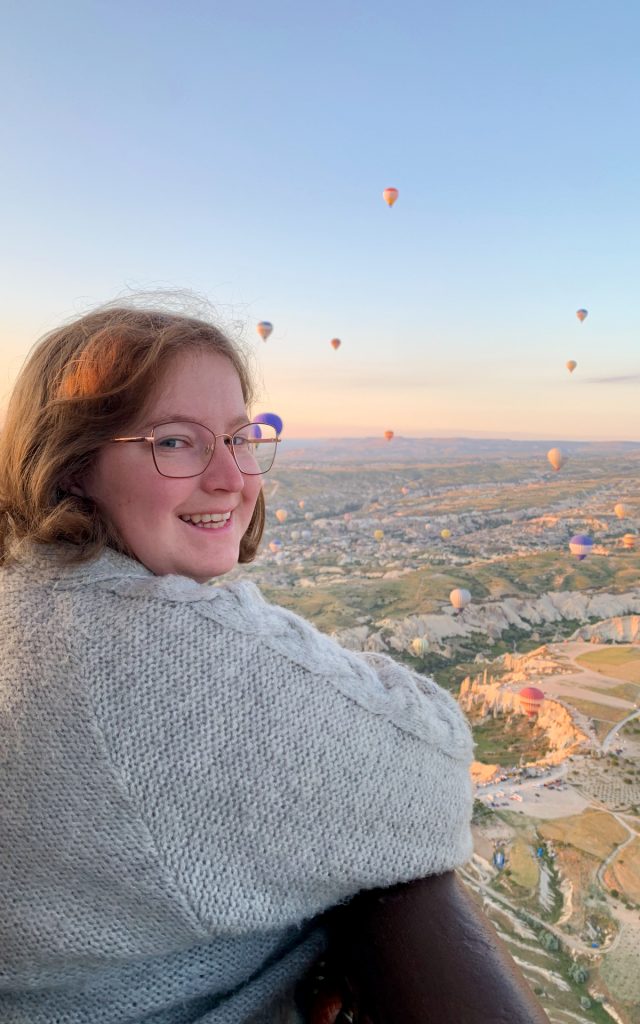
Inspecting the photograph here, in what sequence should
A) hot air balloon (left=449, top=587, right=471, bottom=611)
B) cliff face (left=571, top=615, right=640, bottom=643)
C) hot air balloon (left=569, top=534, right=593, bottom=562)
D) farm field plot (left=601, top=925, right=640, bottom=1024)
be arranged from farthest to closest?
hot air balloon (left=569, top=534, right=593, bottom=562) → cliff face (left=571, top=615, right=640, bottom=643) → hot air balloon (left=449, top=587, right=471, bottom=611) → farm field plot (left=601, top=925, right=640, bottom=1024)

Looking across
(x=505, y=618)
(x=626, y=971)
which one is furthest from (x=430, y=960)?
(x=505, y=618)

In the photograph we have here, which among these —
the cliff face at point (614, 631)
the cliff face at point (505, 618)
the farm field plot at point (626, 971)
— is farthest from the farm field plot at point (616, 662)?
the farm field plot at point (626, 971)

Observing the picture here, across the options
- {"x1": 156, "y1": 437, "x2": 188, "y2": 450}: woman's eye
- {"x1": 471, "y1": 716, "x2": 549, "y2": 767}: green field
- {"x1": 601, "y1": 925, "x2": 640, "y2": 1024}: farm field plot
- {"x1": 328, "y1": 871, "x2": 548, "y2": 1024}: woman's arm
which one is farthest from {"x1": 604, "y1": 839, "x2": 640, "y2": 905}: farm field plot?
{"x1": 156, "y1": 437, "x2": 188, "y2": 450}: woman's eye

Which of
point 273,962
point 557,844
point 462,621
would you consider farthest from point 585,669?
point 273,962

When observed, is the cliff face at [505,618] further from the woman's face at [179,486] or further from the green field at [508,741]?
the woman's face at [179,486]

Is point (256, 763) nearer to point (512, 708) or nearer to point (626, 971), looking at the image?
point (626, 971)

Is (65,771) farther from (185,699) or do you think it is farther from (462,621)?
(462,621)

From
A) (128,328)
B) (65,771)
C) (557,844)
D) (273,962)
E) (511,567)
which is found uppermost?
(128,328)

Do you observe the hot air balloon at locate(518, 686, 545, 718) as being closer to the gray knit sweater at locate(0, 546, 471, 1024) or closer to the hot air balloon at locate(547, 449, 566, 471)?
the gray knit sweater at locate(0, 546, 471, 1024)
